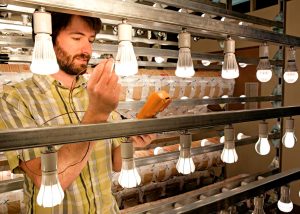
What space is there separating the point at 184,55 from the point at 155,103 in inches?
16.8

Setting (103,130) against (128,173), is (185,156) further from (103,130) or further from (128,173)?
(103,130)

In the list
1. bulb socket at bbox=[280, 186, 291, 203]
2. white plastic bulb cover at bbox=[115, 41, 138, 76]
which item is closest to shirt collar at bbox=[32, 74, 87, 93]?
white plastic bulb cover at bbox=[115, 41, 138, 76]

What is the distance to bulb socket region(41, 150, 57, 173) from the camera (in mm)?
882

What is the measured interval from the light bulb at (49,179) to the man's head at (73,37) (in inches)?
20.2

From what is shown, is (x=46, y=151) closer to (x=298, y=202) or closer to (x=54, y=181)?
(x=54, y=181)

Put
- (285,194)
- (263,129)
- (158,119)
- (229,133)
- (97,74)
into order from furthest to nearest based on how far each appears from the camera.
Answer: (285,194), (263,129), (229,133), (158,119), (97,74)

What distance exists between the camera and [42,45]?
92cm

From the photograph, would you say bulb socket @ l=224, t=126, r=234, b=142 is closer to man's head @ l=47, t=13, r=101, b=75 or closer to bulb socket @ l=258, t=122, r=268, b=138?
bulb socket @ l=258, t=122, r=268, b=138

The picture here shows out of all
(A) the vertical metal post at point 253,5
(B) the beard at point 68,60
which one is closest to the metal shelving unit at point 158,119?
(B) the beard at point 68,60

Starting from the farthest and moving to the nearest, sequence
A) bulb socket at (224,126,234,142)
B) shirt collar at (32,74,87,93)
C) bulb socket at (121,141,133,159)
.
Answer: bulb socket at (224,126,234,142) → shirt collar at (32,74,87,93) → bulb socket at (121,141,133,159)

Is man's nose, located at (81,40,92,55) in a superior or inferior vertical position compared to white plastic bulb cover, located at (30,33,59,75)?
superior

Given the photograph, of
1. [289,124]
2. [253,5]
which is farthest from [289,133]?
[253,5]

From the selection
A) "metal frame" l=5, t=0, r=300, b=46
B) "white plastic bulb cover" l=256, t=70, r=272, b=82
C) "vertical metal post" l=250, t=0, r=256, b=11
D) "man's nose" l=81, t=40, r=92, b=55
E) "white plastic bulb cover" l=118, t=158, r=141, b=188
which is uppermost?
"vertical metal post" l=250, t=0, r=256, b=11

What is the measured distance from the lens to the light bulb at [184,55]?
4.42 ft
